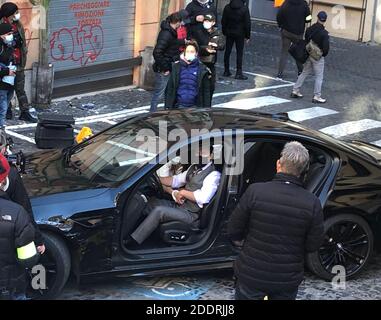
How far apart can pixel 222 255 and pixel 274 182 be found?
1736 mm

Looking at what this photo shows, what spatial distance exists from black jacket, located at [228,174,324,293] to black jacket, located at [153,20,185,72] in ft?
23.6

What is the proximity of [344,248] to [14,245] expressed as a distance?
10.4 ft

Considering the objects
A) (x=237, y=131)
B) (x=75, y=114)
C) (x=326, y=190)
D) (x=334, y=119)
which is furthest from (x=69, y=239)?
(x=334, y=119)

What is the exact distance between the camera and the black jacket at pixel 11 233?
15.6ft

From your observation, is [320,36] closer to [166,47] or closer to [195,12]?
[195,12]

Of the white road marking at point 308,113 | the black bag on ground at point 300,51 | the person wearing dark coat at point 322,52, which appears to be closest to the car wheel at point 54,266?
the white road marking at point 308,113

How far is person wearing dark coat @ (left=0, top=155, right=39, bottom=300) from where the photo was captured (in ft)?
15.7

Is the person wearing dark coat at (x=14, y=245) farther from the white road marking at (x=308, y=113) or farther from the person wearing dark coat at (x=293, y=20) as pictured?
the person wearing dark coat at (x=293, y=20)

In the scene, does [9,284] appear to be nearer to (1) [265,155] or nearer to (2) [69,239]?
(2) [69,239]

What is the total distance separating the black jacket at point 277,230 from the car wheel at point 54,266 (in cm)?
167

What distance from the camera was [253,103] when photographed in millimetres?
13734

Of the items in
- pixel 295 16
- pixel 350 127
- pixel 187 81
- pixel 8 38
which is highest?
pixel 295 16

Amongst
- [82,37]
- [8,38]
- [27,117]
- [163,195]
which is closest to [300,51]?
[82,37]

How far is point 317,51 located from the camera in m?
13.8
